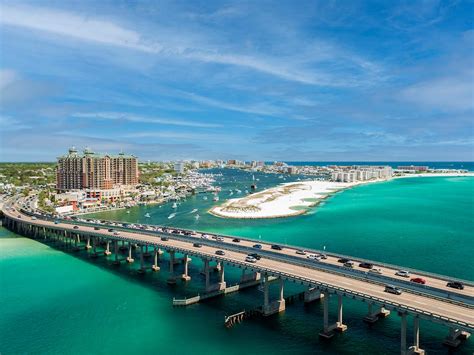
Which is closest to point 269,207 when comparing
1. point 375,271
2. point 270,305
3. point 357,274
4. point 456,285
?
point 270,305

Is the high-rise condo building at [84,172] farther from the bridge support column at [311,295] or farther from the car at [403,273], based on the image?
the car at [403,273]

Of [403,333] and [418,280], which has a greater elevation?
[418,280]

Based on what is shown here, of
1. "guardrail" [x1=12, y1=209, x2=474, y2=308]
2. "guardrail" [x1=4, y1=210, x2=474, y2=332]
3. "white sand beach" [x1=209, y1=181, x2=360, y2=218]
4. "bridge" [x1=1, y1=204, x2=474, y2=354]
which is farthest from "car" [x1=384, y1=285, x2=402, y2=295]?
"white sand beach" [x1=209, y1=181, x2=360, y2=218]

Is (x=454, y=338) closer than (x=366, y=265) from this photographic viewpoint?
Yes

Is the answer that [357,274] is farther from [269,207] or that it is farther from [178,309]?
[269,207]

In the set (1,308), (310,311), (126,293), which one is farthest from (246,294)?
(1,308)

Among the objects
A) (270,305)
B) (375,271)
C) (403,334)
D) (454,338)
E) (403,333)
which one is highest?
(375,271)

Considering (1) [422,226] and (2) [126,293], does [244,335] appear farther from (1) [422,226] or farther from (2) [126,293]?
(1) [422,226]
